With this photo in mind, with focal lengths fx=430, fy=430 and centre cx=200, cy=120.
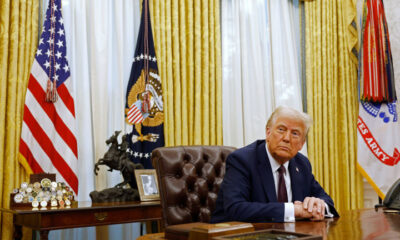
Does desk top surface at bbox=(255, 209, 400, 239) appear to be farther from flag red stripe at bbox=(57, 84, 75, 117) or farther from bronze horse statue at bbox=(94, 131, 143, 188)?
flag red stripe at bbox=(57, 84, 75, 117)

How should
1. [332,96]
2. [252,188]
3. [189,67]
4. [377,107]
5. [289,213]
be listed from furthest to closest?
[332,96]
[377,107]
[189,67]
[252,188]
[289,213]

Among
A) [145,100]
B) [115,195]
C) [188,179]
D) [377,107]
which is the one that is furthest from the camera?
[377,107]

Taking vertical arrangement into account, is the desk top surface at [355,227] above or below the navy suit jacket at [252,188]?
below

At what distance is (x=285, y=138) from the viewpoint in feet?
7.83

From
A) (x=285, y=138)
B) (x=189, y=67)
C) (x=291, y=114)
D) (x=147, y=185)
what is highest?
(x=189, y=67)

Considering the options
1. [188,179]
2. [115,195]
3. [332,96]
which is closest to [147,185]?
A: [115,195]

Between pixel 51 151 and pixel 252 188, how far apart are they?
2.31 m

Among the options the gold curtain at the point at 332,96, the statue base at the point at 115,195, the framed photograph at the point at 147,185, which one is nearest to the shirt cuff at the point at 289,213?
the framed photograph at the point at 147,185

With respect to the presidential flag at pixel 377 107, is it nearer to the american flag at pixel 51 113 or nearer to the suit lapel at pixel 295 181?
the suit lapel at pixel 295 181

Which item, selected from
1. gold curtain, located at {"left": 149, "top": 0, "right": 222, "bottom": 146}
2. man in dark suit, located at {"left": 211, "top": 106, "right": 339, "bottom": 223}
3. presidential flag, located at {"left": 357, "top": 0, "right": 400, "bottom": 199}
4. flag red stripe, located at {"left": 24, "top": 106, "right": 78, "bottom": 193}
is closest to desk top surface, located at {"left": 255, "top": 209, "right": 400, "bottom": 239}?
man in dark suit, located at {"left": 211, "top": 106, "right": 339, "bottom": 223}

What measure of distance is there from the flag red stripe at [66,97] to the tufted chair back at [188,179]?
1.74 meters

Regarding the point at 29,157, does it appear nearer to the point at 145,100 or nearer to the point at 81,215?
the point at 81,215

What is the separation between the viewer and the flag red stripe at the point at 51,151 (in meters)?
3.87

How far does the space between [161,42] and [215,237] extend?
11.8 ft
